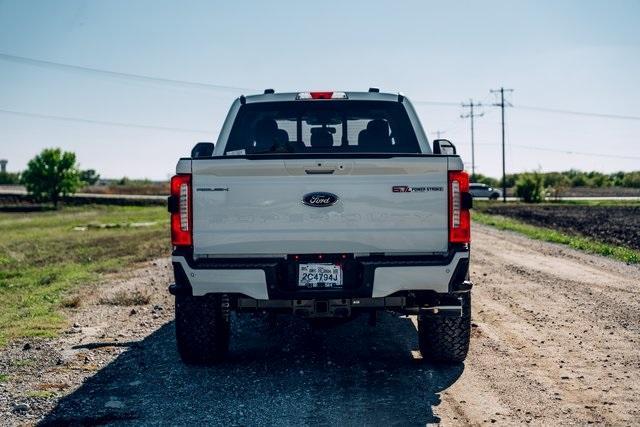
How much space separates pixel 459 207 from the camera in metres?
5.08

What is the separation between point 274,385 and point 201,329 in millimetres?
793

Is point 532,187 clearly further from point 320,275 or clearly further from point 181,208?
point 181,208

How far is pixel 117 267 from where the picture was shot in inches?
573

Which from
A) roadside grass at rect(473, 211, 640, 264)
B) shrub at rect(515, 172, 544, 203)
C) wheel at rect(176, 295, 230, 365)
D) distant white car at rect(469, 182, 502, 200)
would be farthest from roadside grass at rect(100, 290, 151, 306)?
distant white car at rect(469, 182, 502, 200)

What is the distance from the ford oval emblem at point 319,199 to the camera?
16.8ft

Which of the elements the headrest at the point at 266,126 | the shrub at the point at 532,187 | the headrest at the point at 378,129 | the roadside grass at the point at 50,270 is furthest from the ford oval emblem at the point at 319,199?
the shrub at the point at 532,187

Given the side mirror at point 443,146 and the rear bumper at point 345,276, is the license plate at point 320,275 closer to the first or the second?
the rear bumper at point 345,276

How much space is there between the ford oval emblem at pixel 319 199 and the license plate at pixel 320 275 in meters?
0.45

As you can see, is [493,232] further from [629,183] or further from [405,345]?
[629,183]

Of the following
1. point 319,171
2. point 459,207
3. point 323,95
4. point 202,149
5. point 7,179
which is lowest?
point 459,207

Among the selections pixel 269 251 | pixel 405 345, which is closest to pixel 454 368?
pixel 405 345

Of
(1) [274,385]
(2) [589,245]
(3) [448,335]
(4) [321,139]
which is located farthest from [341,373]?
(2) [589,245]

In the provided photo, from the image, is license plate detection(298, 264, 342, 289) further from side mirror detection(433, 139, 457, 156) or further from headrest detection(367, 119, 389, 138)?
headrest detection(367, 119, 389, 138)

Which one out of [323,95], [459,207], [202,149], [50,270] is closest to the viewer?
[459,207]
